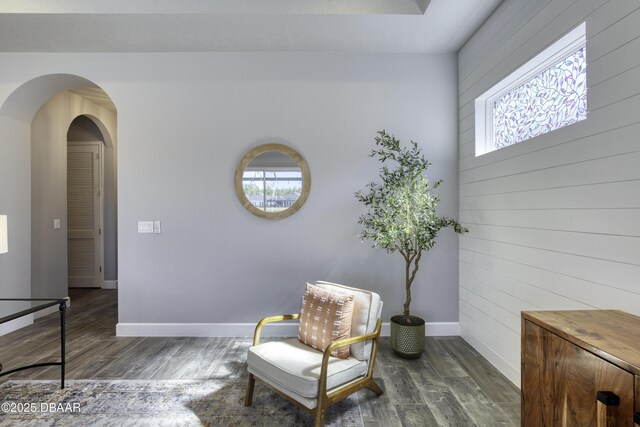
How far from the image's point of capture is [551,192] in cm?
195

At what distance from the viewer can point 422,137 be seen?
3184 mm

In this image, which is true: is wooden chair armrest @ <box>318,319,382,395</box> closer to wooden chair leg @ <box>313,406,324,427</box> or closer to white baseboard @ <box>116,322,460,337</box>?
wooden chair leg @ <box>313,406,324,427</box>

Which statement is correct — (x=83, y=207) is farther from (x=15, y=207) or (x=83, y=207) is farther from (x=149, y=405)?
(x=149, y=405)

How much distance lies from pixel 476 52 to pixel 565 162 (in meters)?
1.53

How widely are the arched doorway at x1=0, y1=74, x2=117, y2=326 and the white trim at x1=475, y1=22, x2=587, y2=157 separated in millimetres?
4052

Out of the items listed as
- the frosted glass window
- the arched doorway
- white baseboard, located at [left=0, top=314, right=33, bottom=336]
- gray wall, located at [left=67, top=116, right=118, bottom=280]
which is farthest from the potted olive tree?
gray wall, located at [left=67, top=116, right=118, bottom=280]

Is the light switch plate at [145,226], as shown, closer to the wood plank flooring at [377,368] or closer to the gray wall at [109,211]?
the wood plank flooring at [377,368]

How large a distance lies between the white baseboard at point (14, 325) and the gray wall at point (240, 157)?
4.08ft

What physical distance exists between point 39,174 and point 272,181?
3.00 meters

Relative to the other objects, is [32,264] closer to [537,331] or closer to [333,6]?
[333,6]

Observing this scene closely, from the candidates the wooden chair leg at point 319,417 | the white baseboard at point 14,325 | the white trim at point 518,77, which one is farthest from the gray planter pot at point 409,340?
the white baseboard at point 14,325

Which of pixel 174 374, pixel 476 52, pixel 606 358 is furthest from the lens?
pixel 476 52

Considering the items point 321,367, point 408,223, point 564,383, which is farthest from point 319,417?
point 408,223

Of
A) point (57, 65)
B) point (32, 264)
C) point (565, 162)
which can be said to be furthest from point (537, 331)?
point (32, 264)
